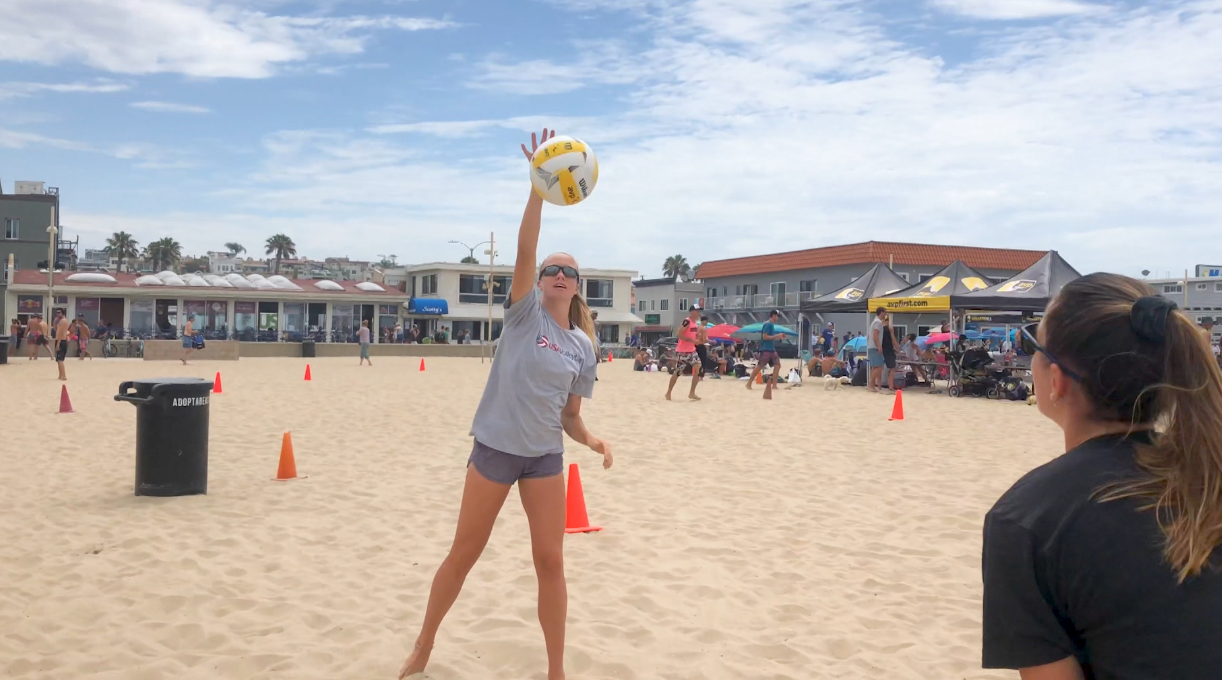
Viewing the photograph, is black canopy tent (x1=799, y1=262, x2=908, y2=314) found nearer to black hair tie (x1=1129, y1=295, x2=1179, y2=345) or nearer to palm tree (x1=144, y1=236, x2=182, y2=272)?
black hair tie (x1=1129, y1=295, x2=1179, y2=345)

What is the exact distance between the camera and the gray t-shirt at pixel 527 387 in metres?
3.65

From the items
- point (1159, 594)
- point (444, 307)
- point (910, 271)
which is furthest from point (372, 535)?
point (910, 271)

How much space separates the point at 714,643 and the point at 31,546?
4468 millimetres

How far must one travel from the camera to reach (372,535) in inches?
251

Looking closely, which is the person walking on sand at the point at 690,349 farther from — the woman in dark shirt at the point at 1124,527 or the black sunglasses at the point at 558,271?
the woman in dark shirt at the point at 1124,527

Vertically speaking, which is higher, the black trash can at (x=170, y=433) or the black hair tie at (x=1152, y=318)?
the black hair tie at (x=1152, y=318)

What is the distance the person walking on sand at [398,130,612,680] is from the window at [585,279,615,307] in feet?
205

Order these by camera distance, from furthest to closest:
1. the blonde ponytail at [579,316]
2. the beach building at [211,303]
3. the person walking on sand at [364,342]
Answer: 1. the beach building at [211,303]
2. the person walking on sand at [364,342]
3. the blonde ponytail at [579,316]

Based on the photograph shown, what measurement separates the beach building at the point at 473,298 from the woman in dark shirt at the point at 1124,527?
56400 millimetres

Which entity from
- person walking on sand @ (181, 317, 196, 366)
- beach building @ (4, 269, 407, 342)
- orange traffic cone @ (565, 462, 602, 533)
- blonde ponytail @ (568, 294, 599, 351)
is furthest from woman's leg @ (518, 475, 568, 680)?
beach building @ (4, 269, 407, 342)

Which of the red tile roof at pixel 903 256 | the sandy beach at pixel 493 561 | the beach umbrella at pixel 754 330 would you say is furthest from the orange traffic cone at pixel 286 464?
the red tile roof at pixel 903 256

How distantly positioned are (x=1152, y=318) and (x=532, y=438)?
2.47 metres

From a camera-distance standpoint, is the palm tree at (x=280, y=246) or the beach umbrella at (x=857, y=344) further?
the palm tree at (x=280, y=246)

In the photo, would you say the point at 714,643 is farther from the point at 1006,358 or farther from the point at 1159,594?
the point at 1006,358
